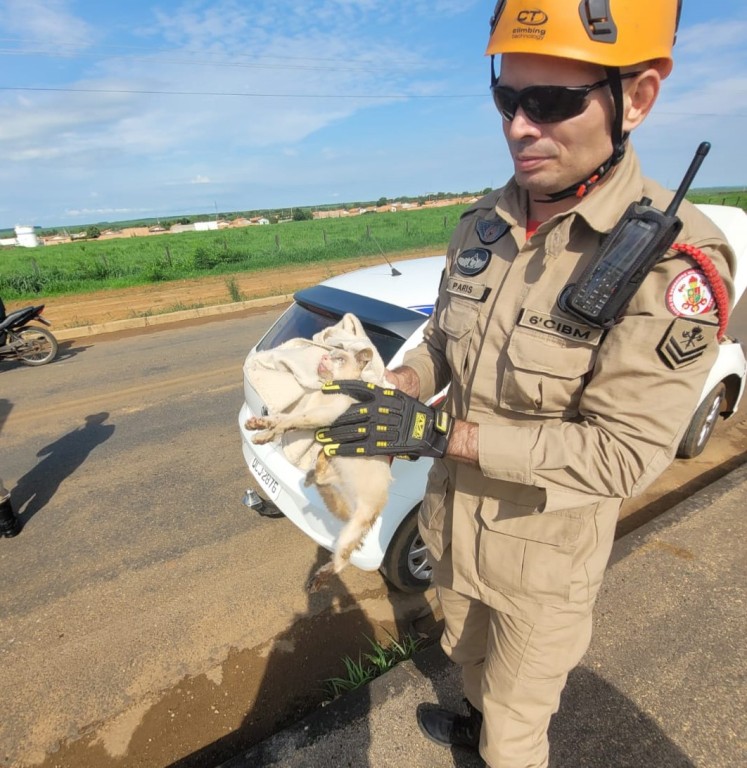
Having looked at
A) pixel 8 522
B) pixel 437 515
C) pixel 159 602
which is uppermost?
pixel 437 515

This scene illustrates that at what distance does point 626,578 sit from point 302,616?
73.4 inches

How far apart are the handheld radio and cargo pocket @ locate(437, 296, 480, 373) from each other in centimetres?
36

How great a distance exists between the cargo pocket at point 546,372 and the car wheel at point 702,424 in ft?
11.2

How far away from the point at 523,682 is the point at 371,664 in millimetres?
1169

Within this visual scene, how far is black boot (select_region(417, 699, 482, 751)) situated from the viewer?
189cm

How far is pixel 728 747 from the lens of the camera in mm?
1857

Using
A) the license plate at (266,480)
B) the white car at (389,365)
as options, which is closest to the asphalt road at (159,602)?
the white car at (389,365)

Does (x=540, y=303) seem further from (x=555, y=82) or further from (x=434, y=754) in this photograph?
(x=434, y=754)

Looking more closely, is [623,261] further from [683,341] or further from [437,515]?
[437,515]

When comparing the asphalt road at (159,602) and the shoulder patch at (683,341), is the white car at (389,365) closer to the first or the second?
the asphalt road at (159,602)

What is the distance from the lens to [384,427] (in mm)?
1456

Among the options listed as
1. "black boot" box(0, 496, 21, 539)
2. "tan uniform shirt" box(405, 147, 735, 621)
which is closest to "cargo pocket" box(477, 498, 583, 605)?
"tan uniform shirt" box(405, 147, 735, 621)

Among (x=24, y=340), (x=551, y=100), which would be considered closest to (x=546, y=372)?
(x=551, y=100)

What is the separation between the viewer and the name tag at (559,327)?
128 cm
